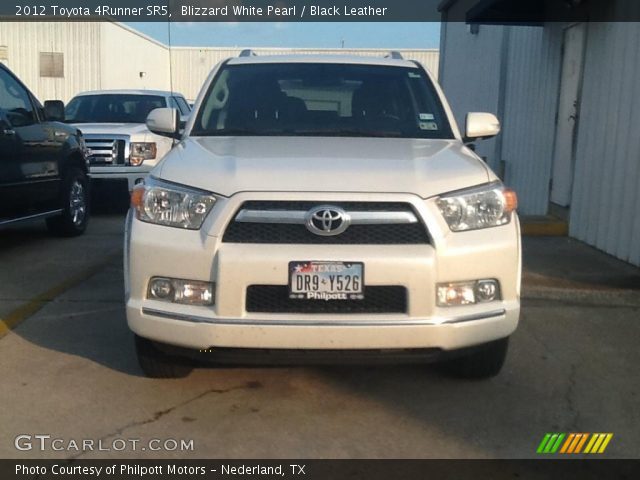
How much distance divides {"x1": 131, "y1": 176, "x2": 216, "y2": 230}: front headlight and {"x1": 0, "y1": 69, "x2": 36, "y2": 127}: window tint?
4034 millimetres

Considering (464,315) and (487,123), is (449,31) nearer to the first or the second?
(487,123)

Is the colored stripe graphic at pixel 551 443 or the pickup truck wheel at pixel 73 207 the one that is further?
the pickup truck wheel at pixel 73 207

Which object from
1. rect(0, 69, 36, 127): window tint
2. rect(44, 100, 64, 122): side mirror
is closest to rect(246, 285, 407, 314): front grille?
rect(0, 69, 36, 127): window tint

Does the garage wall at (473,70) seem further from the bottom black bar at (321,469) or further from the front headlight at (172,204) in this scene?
the bottom black bar at (321,469)

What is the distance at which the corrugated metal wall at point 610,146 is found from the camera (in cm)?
757

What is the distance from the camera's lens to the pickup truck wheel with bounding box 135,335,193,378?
4051 millimetres

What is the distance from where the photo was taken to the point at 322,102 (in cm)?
517

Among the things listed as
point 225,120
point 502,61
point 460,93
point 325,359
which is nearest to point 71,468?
point 325,359

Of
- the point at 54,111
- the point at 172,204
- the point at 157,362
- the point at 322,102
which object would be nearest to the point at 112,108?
the point at 54,111

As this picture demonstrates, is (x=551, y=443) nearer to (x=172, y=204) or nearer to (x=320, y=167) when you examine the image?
(x=320, y=167)

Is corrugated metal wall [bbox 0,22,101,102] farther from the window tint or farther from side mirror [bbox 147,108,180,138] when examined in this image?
side mirror [bbox 147,108,180,138]

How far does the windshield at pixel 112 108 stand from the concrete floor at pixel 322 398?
21.6ft

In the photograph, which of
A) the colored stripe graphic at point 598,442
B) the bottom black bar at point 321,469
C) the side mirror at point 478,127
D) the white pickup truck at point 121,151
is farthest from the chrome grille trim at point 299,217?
the white pickup truck at point 121,151

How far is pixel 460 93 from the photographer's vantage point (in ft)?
57.1
